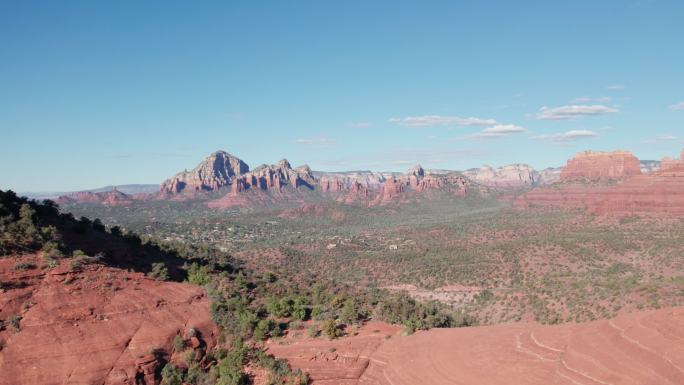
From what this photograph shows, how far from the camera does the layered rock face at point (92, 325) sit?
20406 millimetres

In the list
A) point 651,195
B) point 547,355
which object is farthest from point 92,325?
point 651,195

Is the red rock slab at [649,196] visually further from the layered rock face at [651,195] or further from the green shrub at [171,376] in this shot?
the green shrub at [171,376]

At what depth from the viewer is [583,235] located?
86688 mm

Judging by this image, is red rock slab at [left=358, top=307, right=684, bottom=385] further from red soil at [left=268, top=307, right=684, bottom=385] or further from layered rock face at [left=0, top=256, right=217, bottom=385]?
layered rock face at [left=0, top=256, right=217, bottom=385]

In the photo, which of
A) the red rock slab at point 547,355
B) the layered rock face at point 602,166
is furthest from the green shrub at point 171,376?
the layered rock face at point 602,166

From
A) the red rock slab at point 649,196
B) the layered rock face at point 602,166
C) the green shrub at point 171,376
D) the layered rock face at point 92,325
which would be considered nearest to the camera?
the layered rock face at point 92,325

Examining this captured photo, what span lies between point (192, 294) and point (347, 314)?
10694mm

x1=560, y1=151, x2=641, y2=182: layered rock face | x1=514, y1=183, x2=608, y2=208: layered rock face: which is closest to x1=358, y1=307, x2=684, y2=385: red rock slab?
x1=514, y1=183, x2=608, y2=208: layered rock face

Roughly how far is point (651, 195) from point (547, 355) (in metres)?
107

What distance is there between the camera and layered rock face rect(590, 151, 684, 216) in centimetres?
9838

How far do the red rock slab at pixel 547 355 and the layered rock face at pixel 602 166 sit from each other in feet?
506

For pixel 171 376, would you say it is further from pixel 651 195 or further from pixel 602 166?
pixel 602 166

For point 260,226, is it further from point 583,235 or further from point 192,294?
point 192,294

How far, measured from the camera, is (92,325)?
23188 mm
